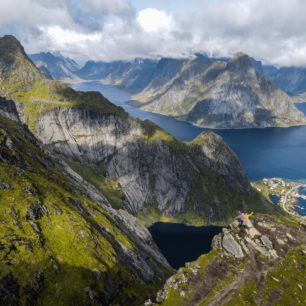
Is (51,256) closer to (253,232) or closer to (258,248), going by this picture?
(258,248)

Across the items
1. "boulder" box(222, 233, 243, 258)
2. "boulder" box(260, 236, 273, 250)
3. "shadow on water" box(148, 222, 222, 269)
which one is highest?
"boulder" box(260, 236, 273, 250)

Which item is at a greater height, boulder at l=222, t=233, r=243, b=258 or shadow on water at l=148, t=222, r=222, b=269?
boulder at l=222, t=233, r=243, b=258

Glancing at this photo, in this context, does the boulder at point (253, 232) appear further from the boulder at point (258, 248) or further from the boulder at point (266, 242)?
the boulder at point (266, 242)

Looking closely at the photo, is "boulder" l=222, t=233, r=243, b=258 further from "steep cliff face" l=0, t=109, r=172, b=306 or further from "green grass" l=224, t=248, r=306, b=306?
"steep cliff face" l=0, t=109, r=172, b=306

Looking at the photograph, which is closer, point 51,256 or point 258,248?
point 51,256

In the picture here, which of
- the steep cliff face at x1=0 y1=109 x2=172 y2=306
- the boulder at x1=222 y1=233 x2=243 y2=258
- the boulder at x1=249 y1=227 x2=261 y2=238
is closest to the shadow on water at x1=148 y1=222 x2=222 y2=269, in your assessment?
the steep cliff face at x1=0 y1=109 x2=172 y2=306

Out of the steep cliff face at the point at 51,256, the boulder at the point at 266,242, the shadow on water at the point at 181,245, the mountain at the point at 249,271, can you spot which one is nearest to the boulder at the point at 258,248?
the mountain at the point at 249,271

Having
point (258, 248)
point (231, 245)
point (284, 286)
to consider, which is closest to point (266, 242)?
point (258, 248)
